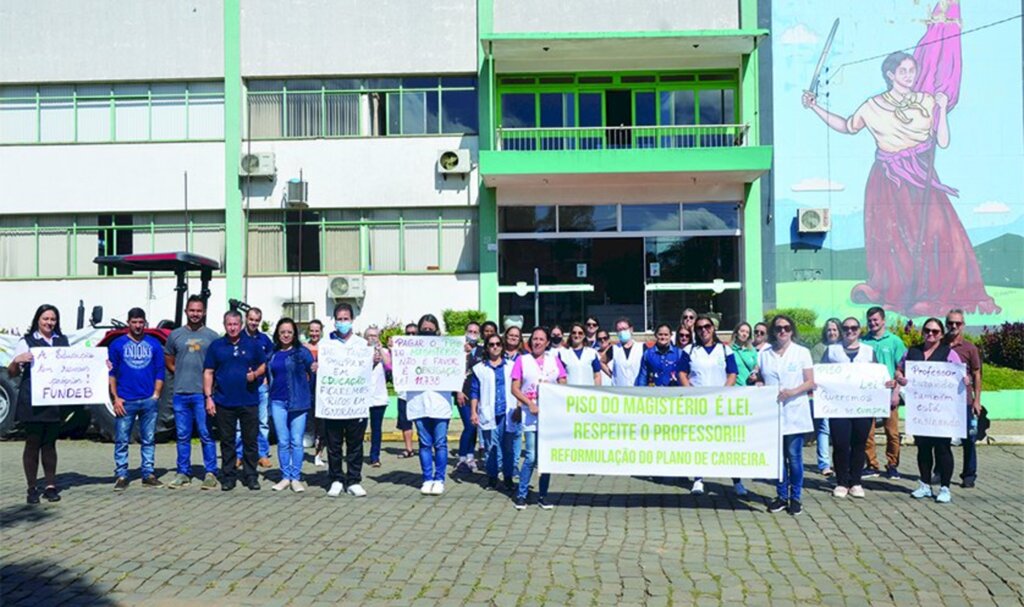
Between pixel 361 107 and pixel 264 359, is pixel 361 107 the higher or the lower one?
the higher one

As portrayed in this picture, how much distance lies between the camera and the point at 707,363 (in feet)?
32.6

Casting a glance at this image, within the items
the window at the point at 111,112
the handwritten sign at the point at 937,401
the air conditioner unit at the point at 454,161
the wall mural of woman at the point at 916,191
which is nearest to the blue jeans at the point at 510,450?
the handwritten sign at the point at 937,401

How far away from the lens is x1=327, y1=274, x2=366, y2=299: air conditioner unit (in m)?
23.2

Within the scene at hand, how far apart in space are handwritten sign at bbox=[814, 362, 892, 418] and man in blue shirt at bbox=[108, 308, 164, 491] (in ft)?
24.1

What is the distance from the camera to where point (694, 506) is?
29.6 feet

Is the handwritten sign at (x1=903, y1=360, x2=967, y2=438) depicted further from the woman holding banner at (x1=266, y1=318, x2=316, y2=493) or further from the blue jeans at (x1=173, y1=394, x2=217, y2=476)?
the blue jeans at (x1=173, y1=394, x2=217, y2=476)

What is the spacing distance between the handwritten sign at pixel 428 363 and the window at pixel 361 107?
1413 cm

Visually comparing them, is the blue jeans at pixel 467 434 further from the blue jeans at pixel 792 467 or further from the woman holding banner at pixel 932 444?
the woman holding banner at pixel 932 444

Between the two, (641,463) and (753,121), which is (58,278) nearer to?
(753,121)

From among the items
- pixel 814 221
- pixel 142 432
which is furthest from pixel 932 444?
pixel 814 221

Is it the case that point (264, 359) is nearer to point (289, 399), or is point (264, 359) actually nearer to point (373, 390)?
point (289, 399)

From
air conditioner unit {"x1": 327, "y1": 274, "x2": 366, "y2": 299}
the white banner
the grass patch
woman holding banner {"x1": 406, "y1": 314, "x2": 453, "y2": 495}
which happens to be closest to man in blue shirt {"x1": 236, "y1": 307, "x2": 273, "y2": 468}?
woman holding banner {"x1": 406, "y1": 314, "x2": 453, "y2": 495}

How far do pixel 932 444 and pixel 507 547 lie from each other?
499 centimetres

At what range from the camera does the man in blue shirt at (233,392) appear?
9.99 meters
